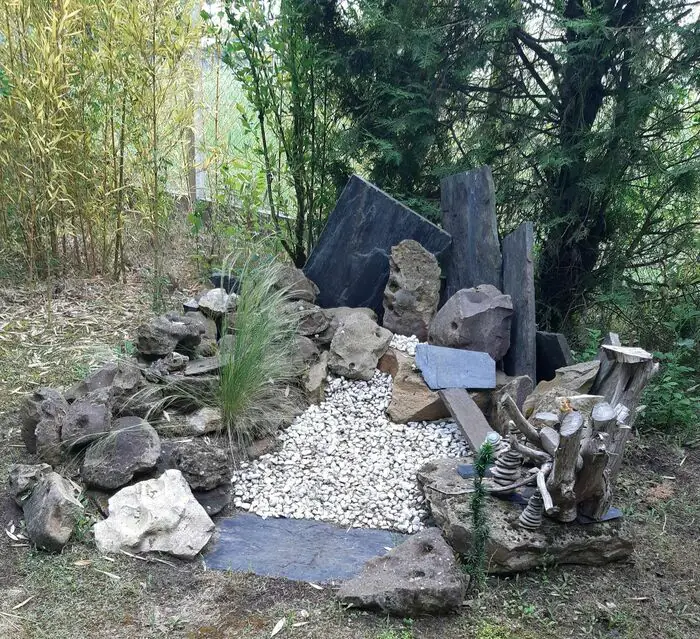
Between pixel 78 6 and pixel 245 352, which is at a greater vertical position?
pixel 78 6

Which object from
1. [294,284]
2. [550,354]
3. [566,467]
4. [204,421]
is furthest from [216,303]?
[566,467]

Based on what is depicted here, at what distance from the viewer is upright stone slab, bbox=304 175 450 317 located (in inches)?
181

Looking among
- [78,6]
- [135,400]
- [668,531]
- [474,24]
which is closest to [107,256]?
[78,6]

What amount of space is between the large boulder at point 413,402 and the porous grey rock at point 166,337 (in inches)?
46.6

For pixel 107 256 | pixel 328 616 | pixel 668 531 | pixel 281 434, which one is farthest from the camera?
pixel 107 256

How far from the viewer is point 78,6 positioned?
16.0ft

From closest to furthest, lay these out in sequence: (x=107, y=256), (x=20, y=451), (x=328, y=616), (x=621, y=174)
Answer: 1. (x=328, y=616)
2. (x=20, y=451)
3. (x=621, y=174)
4. (x=107, y=256)

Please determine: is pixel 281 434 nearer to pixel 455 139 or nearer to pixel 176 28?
pixel 455 139

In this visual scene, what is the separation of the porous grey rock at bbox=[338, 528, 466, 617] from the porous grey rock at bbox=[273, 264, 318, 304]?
2128 millimetres

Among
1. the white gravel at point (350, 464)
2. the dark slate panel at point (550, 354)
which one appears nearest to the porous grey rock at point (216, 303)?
the white gravel at point (350, 464)

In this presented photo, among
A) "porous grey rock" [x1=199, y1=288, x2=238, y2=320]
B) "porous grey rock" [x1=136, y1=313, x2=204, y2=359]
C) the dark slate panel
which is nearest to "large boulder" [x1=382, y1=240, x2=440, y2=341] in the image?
the dark slate panel

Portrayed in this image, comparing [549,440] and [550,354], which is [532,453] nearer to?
[549,440]

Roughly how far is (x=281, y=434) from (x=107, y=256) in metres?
2.90

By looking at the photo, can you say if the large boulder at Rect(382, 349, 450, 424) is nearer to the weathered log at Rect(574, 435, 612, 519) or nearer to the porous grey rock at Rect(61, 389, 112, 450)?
the weathered log at Rect(574, 435, 612, 519)
